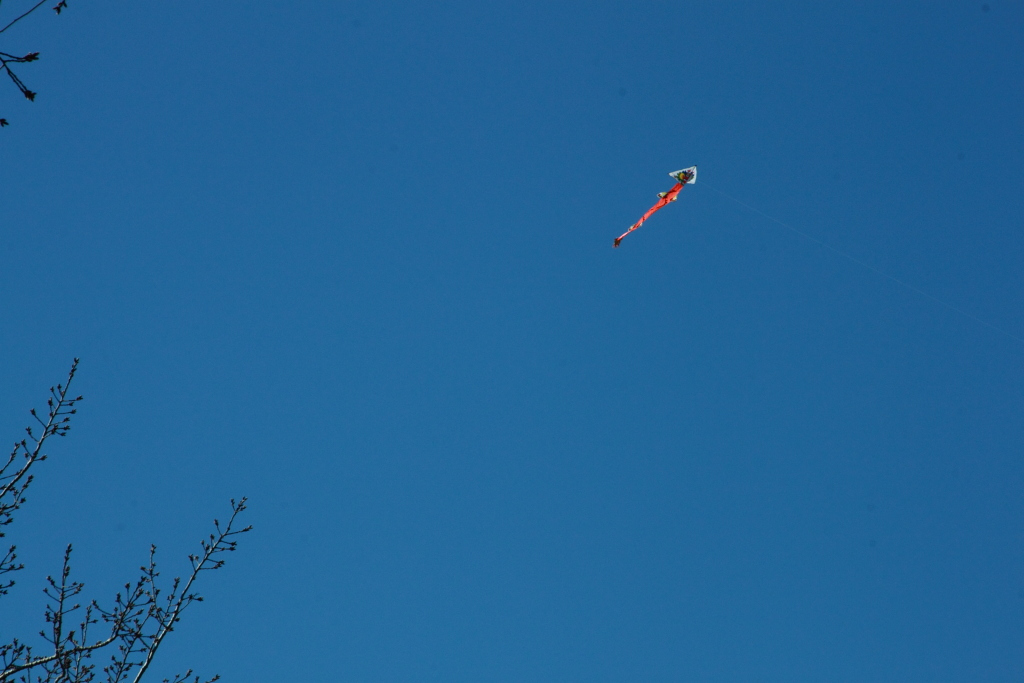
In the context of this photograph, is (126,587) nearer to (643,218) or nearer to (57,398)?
(57,398)

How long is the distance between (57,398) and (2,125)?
544cm

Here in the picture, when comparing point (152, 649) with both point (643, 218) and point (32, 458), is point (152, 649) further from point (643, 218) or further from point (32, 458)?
point (643, 218)

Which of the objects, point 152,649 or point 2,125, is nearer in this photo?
point 2,125

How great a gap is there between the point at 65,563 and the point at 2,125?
6300 millimetres

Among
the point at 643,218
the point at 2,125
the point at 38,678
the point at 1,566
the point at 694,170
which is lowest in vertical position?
the point at 38,678

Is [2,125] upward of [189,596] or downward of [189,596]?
upward

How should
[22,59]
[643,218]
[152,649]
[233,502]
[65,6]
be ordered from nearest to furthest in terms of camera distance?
[22,59], [65,6], [152,649], [233,502], [643,218]

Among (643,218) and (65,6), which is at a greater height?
(643,218)

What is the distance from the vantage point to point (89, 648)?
8992 millimetres

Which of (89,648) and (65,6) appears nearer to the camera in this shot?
(65,6)

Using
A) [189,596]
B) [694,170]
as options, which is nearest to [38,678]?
[189,596]

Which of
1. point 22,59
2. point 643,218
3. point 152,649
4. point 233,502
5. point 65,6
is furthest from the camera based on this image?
point 643,218

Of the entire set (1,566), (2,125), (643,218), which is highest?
(643,218)

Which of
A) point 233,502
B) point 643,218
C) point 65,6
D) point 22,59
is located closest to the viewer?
→ point 22,59
